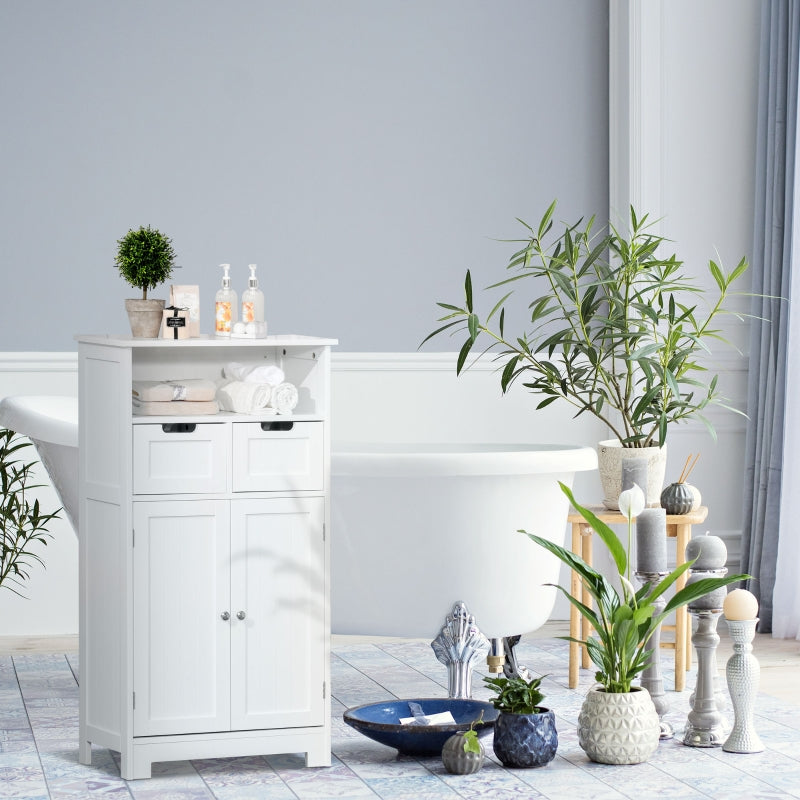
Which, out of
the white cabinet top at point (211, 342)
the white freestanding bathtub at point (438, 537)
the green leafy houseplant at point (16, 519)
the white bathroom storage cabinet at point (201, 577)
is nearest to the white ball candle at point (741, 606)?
the white freestanding bathtub at point (438, 537)

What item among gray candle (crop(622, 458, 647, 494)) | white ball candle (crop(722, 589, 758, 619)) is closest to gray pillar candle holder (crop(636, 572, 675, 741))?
white ball candle (crop(722, 589, 758, 619))

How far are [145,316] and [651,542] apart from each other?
4.32 ft

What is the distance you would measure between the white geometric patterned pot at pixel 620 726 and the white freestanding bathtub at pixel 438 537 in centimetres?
55

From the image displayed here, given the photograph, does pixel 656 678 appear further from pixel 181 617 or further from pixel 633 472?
pixel 181 617

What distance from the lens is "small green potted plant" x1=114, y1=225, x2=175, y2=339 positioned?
9.63 feet

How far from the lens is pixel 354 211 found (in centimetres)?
470

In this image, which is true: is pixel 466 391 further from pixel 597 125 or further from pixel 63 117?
pixel 63 117

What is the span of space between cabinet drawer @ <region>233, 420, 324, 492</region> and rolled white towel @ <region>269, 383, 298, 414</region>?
A: 44 mm

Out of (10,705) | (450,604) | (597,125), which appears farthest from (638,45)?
(10,705)

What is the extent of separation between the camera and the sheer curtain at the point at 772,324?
439 centimetres

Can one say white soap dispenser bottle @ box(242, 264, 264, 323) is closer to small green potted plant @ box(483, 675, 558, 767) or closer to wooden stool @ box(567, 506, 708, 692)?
small green potted plant @ box(483, 675, 558, 767)

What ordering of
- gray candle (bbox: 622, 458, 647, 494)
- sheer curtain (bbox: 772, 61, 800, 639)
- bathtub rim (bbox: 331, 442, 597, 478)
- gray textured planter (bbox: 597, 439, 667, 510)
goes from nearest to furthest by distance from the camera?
bathtub rim (bbox: 331, 442, 597, 478) < gray candle (bbox: 622, 458, 647, 494) < gray textured planter (bbox: 597, 439, 667, 510) < sheer curtain (bbox: 772, 61, 800, 639)

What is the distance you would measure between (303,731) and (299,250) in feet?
7.22

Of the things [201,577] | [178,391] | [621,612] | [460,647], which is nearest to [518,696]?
[621,612]
